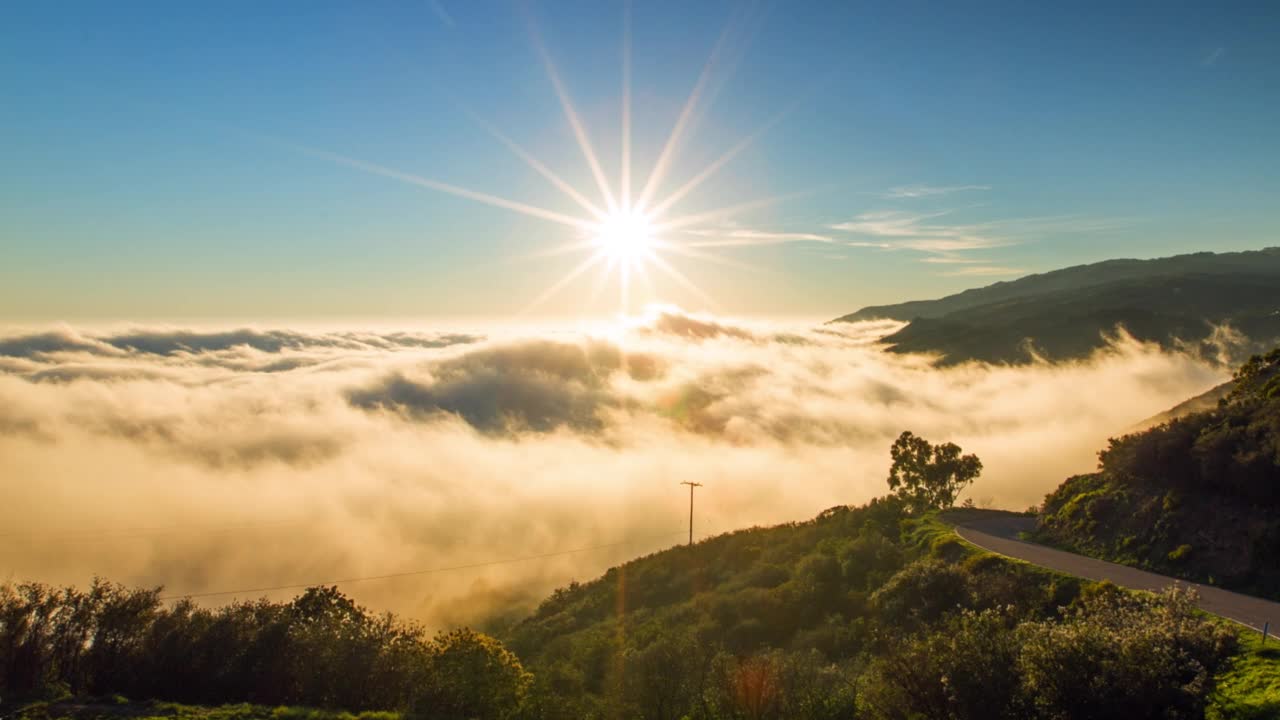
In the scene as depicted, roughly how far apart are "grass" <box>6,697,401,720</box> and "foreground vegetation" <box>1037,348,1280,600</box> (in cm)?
4342

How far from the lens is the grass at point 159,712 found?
28141 millimetres

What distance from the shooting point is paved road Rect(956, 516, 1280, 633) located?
96.2ft

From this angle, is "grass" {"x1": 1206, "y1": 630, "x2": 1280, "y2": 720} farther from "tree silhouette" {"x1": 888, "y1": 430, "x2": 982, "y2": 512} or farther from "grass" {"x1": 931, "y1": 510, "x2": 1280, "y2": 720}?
"tree silhouette" {"x1": 888, "y1": 430, "x2": 982, "y2": 512}

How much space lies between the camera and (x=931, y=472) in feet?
267

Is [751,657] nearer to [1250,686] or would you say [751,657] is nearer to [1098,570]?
[1098,570]

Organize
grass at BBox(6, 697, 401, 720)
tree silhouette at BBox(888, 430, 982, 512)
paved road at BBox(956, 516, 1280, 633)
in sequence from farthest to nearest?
tree silhouette at BBox(888, 430, 982, 512)
paved road at BBox(956, 516, 1280, 633)
grass at BBox(6, 697, 401, 720)

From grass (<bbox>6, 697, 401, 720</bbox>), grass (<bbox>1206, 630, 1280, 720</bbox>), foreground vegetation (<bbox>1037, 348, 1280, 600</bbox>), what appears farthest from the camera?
foreground vegetation (<bbox>1037, 348, 1280, 600</bbox>)

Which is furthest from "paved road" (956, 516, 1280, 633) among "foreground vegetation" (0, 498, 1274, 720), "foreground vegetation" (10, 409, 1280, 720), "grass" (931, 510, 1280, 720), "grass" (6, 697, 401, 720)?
"grass" (6, 697, 401, 720)

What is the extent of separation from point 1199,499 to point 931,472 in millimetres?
41896

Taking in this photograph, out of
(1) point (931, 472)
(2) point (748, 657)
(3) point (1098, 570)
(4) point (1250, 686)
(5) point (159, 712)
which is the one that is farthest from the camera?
(1) point (931, 472)

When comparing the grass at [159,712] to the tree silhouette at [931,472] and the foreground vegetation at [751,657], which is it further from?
the tree silhouette at [931,472]

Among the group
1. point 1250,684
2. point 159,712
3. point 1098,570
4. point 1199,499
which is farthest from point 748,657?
point 159,712

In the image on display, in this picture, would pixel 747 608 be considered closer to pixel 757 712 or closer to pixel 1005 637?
pixel 757 712

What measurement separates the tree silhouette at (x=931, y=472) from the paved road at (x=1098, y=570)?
2105 centimetres
